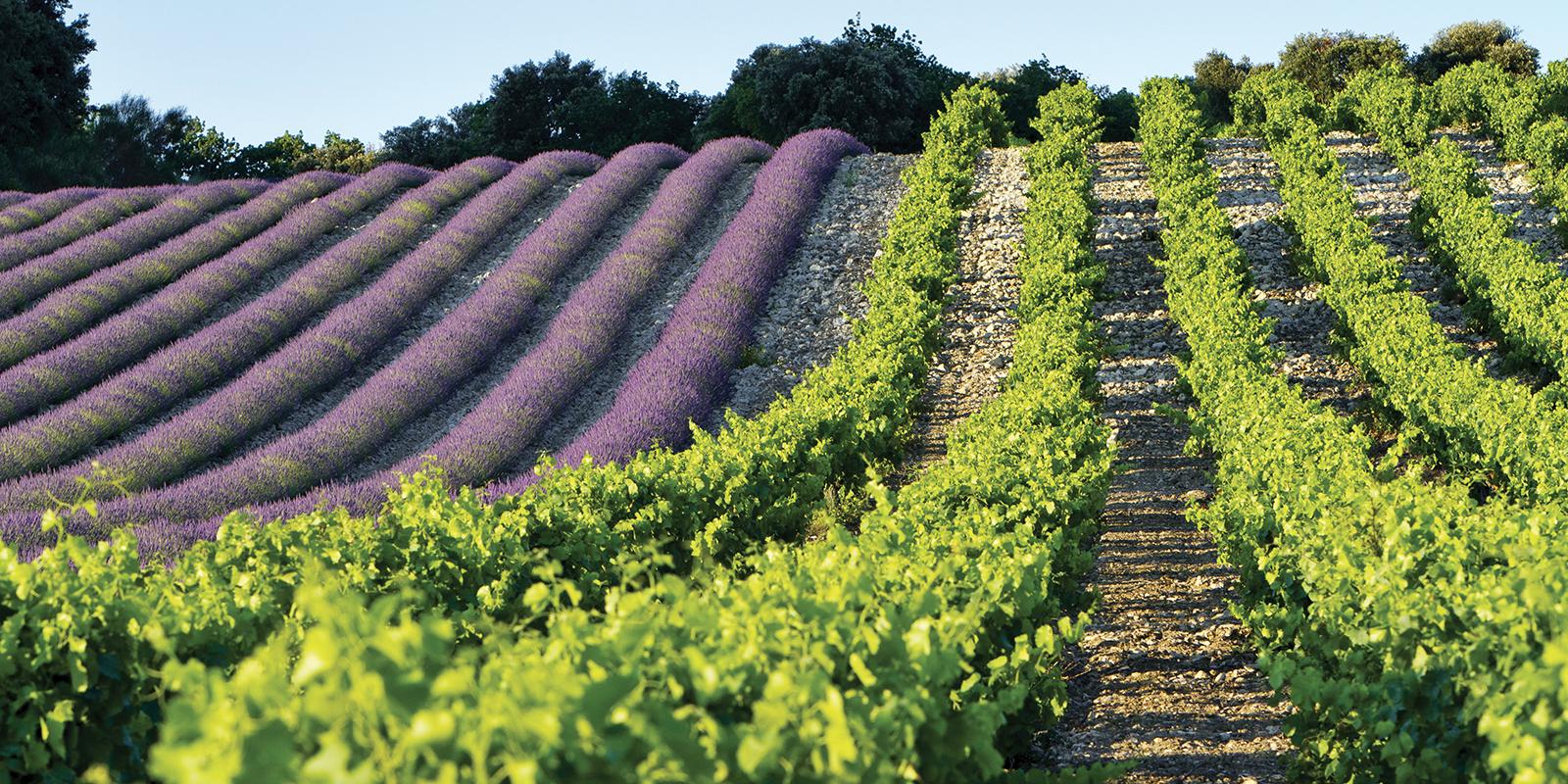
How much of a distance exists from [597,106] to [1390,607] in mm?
40065

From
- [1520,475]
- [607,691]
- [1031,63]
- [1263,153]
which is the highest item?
[1031,63]

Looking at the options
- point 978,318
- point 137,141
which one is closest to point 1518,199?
point 978,318

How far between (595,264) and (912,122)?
19799 millimetres

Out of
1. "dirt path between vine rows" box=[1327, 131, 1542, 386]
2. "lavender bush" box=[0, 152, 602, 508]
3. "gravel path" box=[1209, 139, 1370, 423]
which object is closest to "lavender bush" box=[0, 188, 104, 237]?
"lavender bush" box=[0, 152, 602, 508]

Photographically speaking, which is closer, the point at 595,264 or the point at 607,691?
the point at 607,691

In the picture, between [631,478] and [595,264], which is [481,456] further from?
[595,264]

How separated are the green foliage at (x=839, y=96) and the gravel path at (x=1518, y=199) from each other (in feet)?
48.0

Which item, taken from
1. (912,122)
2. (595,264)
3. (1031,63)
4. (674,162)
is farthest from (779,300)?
(1031,63)

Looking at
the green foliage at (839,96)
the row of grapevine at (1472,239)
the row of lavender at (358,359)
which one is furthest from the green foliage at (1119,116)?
the row of lavender at (358,359)

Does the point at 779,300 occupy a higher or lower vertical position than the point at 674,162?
lower

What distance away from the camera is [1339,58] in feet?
162

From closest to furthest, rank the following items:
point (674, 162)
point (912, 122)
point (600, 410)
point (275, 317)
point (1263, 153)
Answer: point (600, 410) → point (275, 317) → point (1263, 153) → point (674, 162) → point (912, 122)

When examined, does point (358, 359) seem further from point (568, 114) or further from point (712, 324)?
point (568, 114)

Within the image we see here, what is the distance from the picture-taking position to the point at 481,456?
13352mm
